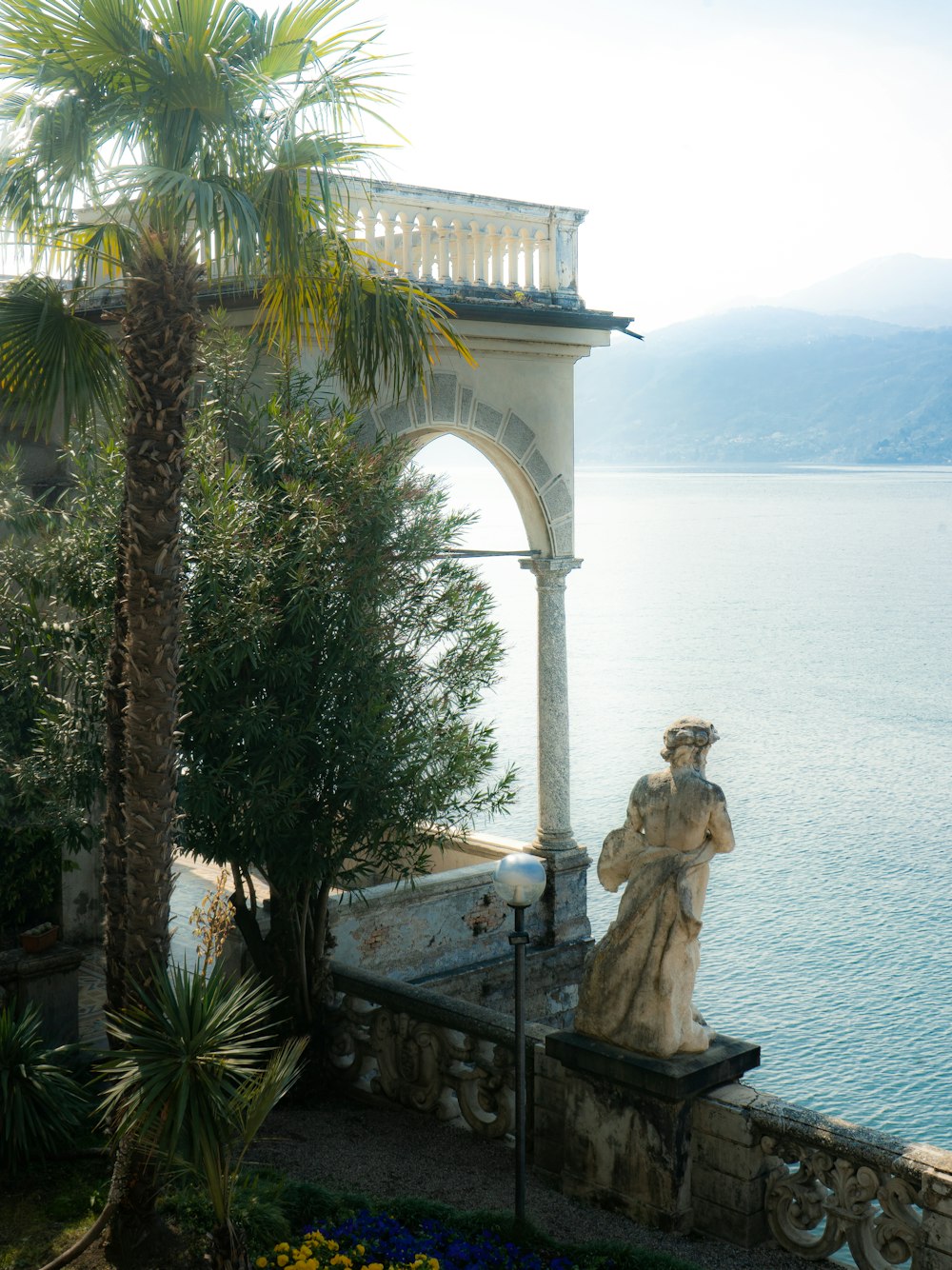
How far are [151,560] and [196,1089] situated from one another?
249 centimetres

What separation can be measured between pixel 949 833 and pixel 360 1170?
22577mm

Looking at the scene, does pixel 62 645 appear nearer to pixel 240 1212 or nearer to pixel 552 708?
pixel 240 1212

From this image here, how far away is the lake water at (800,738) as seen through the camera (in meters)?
18.7

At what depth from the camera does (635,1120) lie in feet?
25.6

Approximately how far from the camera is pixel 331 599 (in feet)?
30.9

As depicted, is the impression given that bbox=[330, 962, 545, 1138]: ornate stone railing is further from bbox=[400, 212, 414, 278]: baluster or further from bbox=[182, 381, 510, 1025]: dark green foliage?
bbox=[400, 212, 414, 278]: baluster

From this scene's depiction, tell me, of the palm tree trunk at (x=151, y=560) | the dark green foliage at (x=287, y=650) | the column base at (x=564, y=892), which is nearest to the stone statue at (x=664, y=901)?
the dark green foliage at (x=287, y=650)

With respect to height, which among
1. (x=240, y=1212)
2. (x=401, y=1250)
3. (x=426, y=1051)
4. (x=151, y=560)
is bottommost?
(x=401, y=1250)

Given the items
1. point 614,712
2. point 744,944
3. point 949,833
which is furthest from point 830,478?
point 744,944

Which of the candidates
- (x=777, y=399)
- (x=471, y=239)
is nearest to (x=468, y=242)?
(x=471, y=239)

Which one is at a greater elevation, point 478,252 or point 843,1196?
point 478,252

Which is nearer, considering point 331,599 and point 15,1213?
point 15,1213

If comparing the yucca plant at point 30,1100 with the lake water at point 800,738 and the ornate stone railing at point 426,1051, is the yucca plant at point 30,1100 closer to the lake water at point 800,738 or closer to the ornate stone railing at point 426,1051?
the ornate stone railing at point 426,1051

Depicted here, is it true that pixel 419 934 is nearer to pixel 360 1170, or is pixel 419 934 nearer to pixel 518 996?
pixel 360 1170
